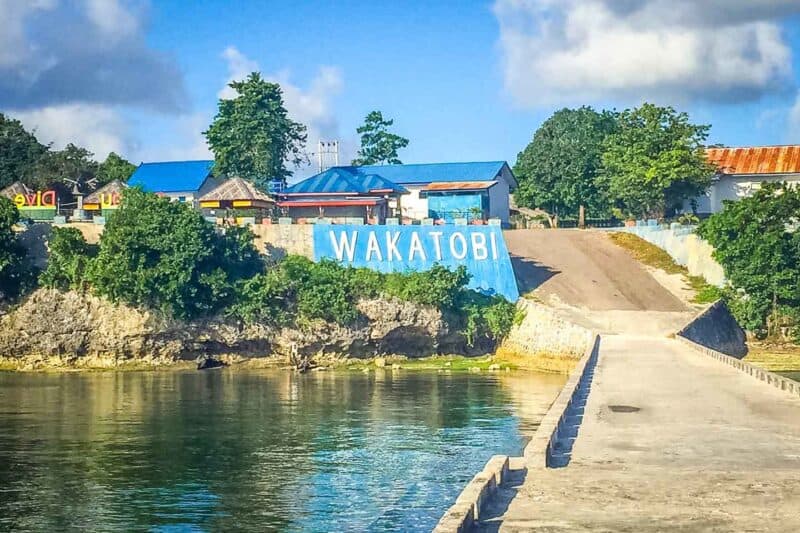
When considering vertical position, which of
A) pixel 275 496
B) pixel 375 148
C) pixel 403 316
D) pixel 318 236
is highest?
pixel 375 148

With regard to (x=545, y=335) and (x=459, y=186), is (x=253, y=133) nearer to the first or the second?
(x=459, y=186)

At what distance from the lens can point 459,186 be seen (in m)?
82.7

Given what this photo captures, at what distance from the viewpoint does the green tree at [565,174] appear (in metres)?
86.2

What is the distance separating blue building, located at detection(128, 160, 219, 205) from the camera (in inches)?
3280

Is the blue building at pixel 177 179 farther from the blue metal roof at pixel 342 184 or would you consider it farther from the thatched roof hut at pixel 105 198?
the blue metal roof at pixel 342 184

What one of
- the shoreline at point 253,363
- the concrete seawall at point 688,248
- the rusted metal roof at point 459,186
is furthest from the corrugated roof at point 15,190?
the concrete seawall at point 688,248

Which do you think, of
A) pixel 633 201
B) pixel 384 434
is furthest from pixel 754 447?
pixel 633 201

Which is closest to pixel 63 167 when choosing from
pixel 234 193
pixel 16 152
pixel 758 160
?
pixel 16 152

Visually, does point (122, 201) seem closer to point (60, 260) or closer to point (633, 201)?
point (60, 260)

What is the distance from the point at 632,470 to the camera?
20453 mm

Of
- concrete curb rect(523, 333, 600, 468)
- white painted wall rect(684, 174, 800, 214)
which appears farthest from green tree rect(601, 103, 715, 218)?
concrete curb rect(523, 333, 600, 468)

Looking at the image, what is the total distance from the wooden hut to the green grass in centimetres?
2336

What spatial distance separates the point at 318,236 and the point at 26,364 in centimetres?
1710

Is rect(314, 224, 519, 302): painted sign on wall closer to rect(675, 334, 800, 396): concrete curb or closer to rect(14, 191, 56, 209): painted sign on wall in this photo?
rect(675, 334, 800, 396): concrete curb
